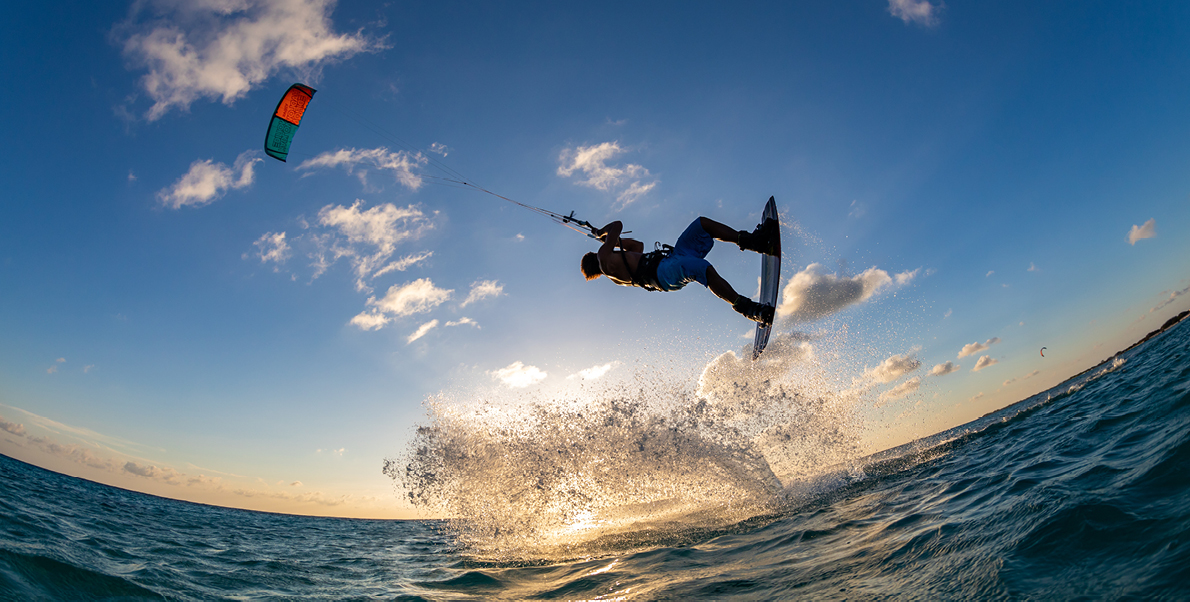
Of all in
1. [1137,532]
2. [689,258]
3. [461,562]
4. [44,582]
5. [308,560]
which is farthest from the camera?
[308,560]

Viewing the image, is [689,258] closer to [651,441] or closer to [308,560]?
[651,441]

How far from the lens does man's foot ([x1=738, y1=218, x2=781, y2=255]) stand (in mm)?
6406

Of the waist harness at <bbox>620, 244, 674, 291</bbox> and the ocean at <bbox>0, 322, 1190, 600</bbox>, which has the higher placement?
the waist harness at <bbox>620, 244, 674, 291</bbox>

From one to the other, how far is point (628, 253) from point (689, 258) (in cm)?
91

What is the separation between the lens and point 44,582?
15.4 ft

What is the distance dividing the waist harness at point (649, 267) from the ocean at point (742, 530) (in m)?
3.79

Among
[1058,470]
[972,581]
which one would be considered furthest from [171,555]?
[1058,470]

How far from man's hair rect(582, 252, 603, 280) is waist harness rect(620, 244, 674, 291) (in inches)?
20.9

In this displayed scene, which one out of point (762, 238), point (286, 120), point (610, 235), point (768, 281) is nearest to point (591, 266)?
point (610, 235)

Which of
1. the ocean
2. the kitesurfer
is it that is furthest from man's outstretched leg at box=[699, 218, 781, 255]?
the ocean

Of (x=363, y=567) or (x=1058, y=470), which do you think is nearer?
(x=1058, y=470)

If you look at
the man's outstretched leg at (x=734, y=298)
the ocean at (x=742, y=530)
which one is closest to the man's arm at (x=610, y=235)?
the man's outstretched leg at (x=734, y=298)

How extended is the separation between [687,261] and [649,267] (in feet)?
1.91

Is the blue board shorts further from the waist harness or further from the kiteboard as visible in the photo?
the kiteboard
